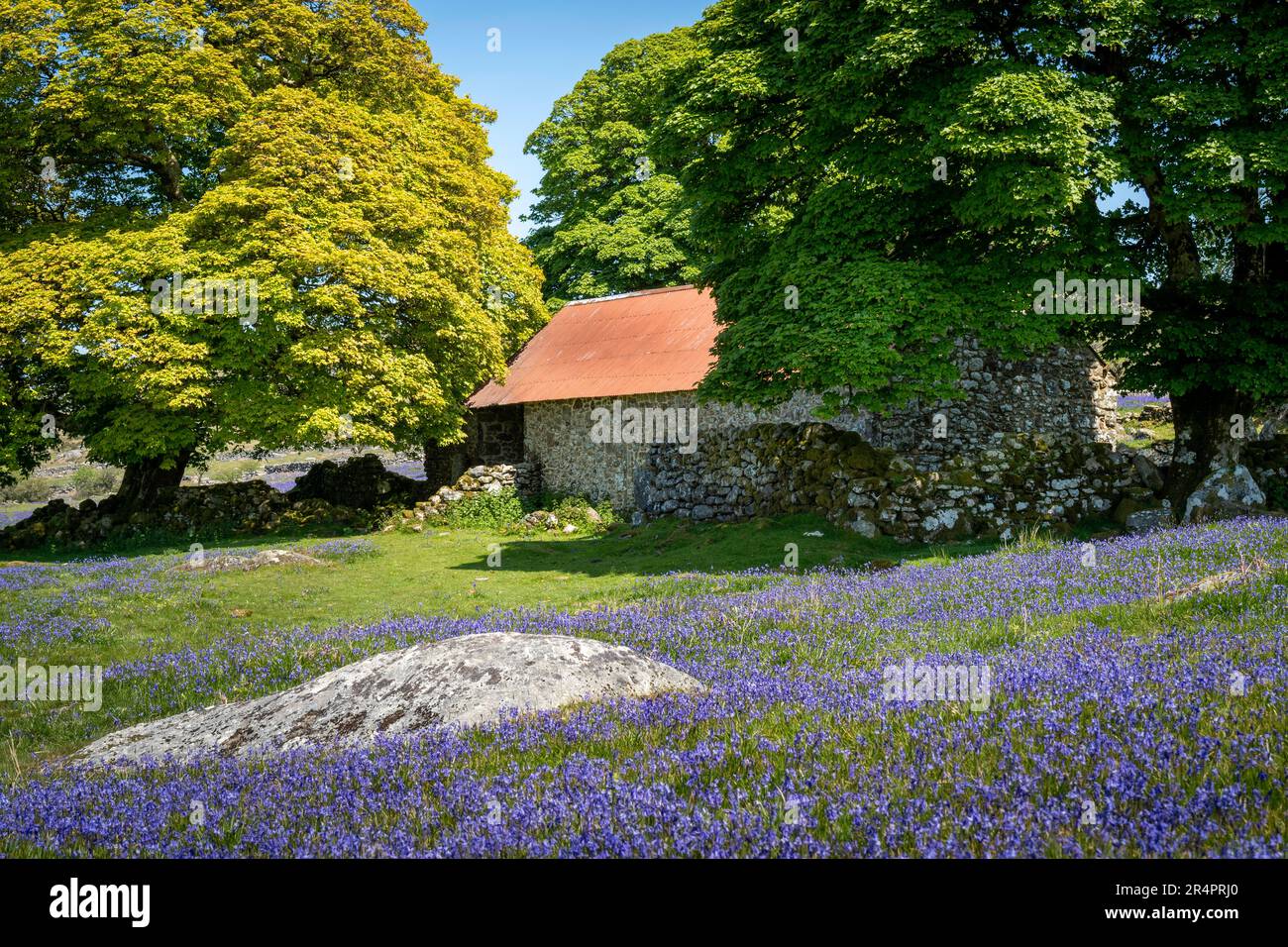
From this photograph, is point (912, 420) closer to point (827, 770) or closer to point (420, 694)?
point (420, 694)

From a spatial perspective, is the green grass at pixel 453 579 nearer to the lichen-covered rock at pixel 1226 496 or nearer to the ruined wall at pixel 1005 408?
the lichen-covered rock at pixel 1226 496

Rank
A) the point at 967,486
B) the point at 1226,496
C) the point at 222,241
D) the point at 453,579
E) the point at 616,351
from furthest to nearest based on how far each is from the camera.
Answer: the point at 616,351, the point at 222,241, the point at 967,486, the point at 453,579, the point at 1226,496

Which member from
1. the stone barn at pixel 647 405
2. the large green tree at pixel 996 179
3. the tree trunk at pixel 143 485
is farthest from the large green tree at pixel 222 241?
the large green tree at pixel 996 179

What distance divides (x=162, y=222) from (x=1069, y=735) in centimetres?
2506

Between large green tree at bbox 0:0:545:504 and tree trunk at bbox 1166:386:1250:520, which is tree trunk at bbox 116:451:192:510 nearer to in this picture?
large green tree at bbox 0:0:545:504

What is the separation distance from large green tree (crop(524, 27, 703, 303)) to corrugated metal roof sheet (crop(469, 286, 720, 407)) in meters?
3.76

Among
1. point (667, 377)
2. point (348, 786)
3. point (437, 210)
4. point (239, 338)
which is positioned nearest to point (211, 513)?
point (239, 338)

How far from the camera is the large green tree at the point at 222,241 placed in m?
20.8

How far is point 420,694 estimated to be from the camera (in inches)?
216

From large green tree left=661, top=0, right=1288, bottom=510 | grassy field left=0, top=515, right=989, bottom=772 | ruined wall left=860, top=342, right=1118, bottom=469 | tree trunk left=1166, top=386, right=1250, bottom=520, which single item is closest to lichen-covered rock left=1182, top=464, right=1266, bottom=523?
tree trunk left=1166, top=386, right=1250, bottom=520

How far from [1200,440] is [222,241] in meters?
23.3

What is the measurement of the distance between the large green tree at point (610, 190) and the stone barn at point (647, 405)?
388 centimetres

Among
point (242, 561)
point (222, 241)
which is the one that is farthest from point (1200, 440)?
point (222, 241)
